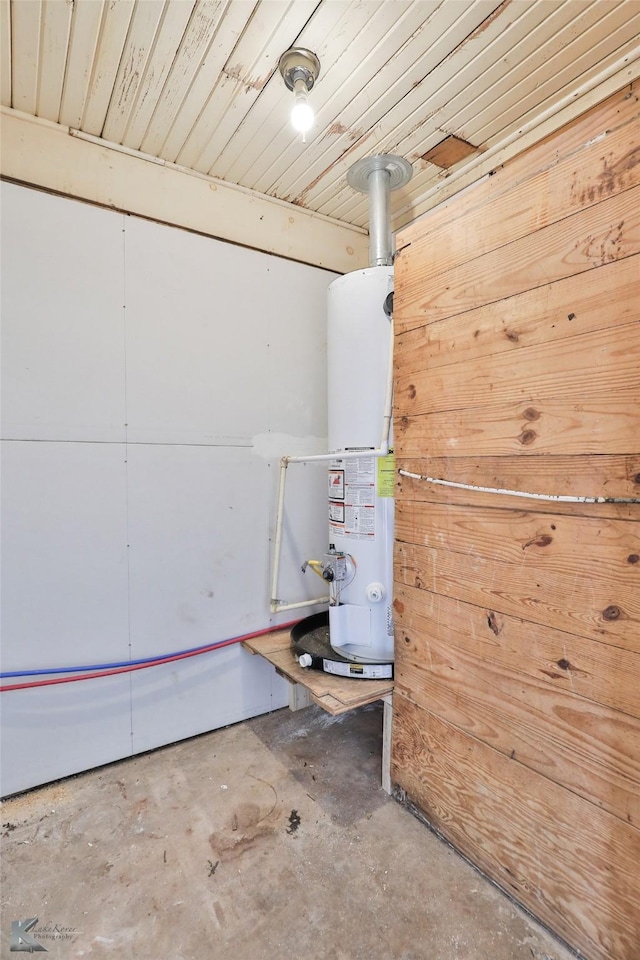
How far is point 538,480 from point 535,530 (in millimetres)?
133

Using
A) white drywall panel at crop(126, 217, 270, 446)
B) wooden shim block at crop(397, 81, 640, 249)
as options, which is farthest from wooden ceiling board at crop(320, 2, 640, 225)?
white drywall panel at crop(126, 217, 270, 446)


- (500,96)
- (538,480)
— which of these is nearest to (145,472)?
(538,480)

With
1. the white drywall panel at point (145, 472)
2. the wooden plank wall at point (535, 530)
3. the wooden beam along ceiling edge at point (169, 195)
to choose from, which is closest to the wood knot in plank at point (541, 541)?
the wooden plank wall at point (535, 530)

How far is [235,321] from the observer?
2180 millimetres

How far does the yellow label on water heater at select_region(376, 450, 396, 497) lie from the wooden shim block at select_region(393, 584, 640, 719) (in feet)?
1.17

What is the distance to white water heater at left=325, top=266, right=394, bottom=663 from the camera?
1790 millimetres

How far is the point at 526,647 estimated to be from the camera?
1.24 m

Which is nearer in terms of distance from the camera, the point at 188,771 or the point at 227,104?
the point at 227,104

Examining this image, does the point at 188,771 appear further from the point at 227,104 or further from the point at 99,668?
the point at 227,104

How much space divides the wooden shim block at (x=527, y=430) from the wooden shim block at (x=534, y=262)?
0.32 m

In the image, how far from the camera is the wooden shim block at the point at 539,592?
105 centimetres

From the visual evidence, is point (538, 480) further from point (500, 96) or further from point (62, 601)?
point (62, 601)

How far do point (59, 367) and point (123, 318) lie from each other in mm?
328

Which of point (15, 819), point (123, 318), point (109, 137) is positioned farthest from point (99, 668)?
point (109, 137)
